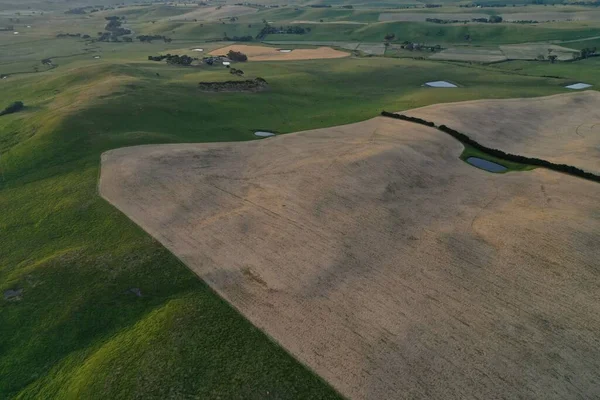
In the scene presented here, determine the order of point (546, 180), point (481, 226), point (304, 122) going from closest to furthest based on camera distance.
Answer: point (481, 226)
point (546, 180)
point (304, 122)

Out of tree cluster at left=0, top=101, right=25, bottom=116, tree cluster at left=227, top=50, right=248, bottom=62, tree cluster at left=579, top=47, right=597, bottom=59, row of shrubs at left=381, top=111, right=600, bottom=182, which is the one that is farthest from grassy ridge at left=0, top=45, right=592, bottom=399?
tree cluster at left=579, top=47, right=597, bottom=59

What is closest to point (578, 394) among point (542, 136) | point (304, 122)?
point (542, 136)

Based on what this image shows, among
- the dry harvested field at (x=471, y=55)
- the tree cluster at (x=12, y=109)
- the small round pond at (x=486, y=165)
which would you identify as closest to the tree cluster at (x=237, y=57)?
the dry harvested field at (x=471, y=55)

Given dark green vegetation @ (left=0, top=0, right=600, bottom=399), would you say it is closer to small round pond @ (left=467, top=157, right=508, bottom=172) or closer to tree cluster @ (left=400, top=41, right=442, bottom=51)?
small round pond @ (left=467, top=157, right=508, bottom=172)

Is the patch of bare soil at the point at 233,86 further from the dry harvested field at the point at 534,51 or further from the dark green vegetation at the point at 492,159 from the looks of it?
the dry harvested field at the point at 534,51

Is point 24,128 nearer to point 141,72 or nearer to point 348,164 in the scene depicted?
point 141,72
